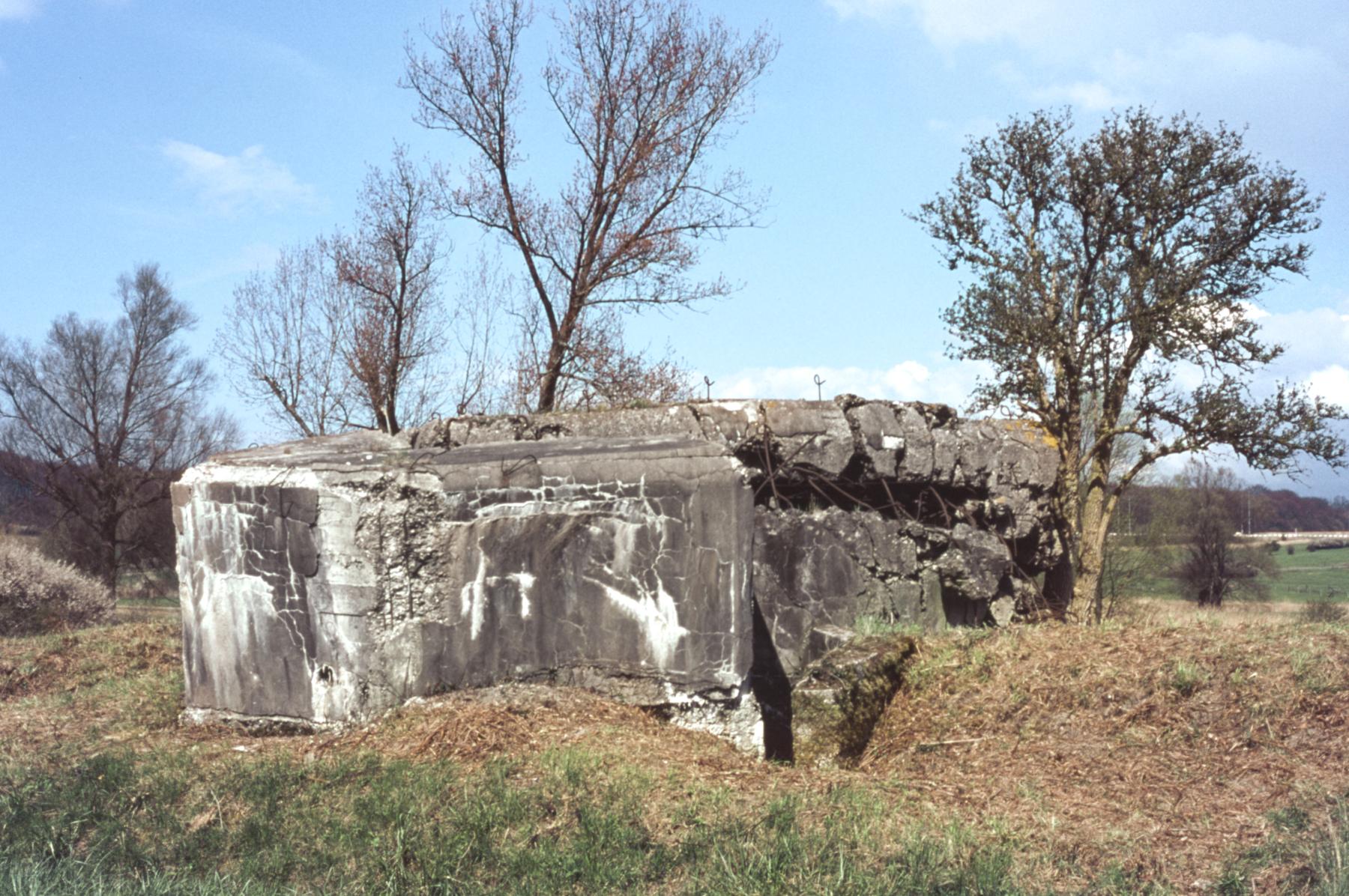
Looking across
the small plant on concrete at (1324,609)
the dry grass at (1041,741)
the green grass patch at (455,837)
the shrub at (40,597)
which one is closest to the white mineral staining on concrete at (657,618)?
the dry grass at (1041,741)

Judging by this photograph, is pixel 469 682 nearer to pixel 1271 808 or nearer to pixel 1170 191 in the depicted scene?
pixel 1271 808

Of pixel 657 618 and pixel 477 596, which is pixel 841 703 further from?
pixel 477 596

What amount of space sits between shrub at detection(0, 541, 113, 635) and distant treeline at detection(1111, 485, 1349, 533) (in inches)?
664

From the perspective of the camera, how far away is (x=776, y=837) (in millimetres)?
3980

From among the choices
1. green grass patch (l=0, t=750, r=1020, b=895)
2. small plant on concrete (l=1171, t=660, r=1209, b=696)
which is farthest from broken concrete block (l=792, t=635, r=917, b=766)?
small plant on concrete (l=1171, t=660, r=1209, b=696)

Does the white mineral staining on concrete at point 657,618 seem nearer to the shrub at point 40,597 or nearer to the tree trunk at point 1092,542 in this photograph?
the shrub at point 40,597

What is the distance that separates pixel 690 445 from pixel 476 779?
6.52 ft

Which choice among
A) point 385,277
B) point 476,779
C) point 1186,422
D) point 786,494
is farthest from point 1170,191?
point 476,779

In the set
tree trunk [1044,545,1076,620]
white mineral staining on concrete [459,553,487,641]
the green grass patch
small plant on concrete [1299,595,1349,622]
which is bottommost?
small plant on concrete [1299,595,1349,622]

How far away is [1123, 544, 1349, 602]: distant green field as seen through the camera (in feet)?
77.5

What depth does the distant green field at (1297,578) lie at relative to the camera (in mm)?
23609

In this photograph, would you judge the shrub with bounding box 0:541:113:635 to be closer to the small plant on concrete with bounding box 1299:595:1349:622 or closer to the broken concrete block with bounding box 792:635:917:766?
the broken concrete block with bounding box 792:635:917:766

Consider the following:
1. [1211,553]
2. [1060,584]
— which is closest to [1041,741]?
[1060,584]

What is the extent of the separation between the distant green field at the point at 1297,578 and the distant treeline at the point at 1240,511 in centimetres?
79
